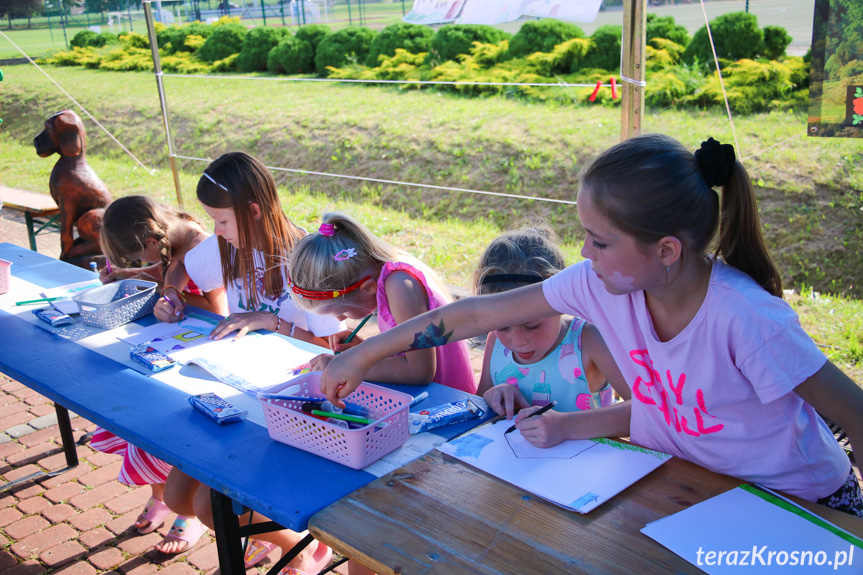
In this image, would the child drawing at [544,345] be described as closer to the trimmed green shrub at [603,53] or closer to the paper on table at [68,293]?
the paper on table at [68,293]

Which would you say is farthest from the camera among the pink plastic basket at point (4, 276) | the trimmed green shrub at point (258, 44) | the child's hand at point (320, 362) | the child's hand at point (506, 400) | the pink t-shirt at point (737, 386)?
the trimmed green shrub at point (258, 44)

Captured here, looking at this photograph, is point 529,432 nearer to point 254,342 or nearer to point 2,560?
point 254,342

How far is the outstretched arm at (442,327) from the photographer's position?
1.54 meters

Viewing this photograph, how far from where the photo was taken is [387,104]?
9.48 metres

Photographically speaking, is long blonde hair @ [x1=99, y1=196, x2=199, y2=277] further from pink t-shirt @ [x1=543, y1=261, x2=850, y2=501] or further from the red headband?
pink t-shirt @ [x1=543, y1=261, x2=850, y2=501]

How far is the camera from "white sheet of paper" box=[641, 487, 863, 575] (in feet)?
3.53

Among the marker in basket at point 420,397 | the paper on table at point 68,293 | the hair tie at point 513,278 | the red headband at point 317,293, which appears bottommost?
the marker in basket at point 420,397

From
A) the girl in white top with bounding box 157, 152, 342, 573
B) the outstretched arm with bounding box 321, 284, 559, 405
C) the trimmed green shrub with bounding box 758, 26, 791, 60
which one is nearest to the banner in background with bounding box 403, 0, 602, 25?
the girl in white top with bounding box 157, 152, 342, 573

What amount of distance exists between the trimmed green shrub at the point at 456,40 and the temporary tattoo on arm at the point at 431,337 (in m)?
8.70

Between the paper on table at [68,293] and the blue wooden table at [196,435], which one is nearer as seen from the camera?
the blue wooden table at [196,435]

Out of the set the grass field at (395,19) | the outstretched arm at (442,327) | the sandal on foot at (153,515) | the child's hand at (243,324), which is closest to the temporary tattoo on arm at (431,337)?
the outstretched arm at (442,327)

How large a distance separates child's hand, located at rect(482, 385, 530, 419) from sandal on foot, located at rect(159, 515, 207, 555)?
53.0 inches

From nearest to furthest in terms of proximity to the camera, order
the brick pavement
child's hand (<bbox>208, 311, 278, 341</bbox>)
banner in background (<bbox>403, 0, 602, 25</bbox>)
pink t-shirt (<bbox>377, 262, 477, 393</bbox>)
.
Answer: pink t-shirt (<bbox>377, 262, 477, 393</bbox>), child's hand (<bbox>208, 311, 278, 341</bbox>), the brick pavement, banner in background (<bbox>403, 0, 602, 25</bbox>)

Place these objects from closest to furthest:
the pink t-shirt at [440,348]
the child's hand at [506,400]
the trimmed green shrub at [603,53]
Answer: the child's hand at [506,400] < the pink t-shirt at [440,348] < the trimmed green shrub at [603,53]
